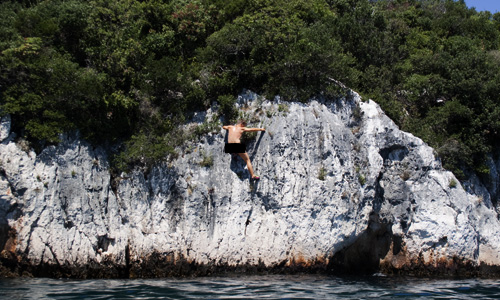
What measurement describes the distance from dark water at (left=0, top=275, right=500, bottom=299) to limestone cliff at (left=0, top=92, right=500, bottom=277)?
0.94m

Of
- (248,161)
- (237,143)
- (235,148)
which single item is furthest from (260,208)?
(237,143)

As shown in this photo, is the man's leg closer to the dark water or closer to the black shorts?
the black shorts

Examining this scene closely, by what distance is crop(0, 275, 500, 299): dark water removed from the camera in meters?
9.79

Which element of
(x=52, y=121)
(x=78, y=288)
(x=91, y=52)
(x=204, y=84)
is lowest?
(x=78, y=288)

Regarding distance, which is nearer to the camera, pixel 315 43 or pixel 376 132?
pixel 376 132

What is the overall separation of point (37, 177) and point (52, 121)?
1867 millimetres

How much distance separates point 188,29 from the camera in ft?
56.4

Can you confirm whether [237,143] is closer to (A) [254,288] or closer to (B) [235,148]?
(B) [235,148]

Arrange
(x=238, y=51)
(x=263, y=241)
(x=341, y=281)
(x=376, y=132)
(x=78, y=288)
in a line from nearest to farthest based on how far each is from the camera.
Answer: (x=78, y=288), (x=341, y=281), (x=263, y=241), (x=376, y=132), (x=238, y=51)

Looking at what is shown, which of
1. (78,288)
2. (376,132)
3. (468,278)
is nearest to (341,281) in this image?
(468,278)

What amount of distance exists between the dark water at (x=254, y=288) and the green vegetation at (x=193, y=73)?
14.0 ft

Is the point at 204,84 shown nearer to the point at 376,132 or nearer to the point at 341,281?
the point at 376,132

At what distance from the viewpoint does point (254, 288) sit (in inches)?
422

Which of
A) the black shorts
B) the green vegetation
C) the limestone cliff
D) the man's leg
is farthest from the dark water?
the green vegetation
